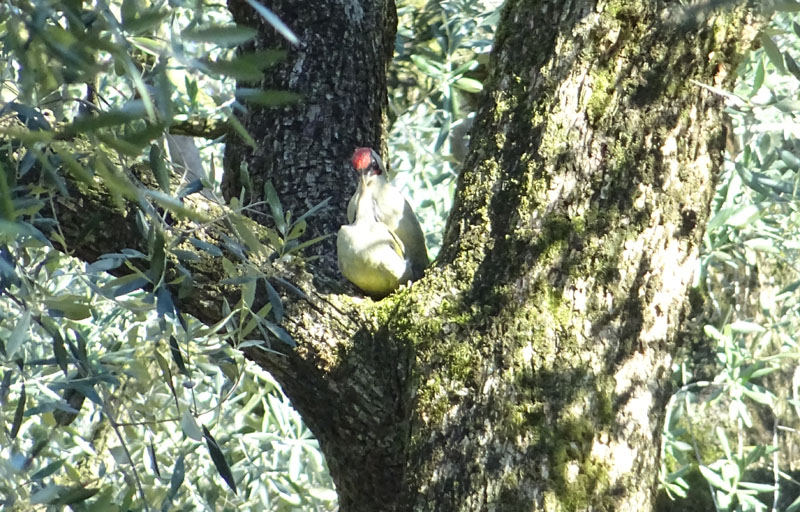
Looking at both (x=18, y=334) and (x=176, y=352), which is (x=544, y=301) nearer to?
(x=176, y=352)

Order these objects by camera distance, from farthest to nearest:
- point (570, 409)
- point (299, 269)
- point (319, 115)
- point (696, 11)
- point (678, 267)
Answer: point (319, 115)
point (299, 269)
point (678, 267)
point (570, 409)
point (696, 11)

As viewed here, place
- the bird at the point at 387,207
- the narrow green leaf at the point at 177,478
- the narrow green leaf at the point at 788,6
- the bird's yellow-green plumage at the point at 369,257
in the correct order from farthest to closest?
1. the bird at the point at 387,207
2. the bird's yellow-green plumage at the point at 369,257
3. the narrow green leaf at the point at 177,478
4. the narrow green leaf at the point at 788,6

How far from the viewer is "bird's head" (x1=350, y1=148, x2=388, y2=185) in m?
2.85

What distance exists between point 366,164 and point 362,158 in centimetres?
3

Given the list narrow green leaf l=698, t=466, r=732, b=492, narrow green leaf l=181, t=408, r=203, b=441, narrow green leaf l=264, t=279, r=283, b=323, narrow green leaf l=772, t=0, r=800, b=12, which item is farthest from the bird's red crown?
narrow green leaf l=772, t=0, r=800, b=12

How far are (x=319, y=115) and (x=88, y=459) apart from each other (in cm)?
211

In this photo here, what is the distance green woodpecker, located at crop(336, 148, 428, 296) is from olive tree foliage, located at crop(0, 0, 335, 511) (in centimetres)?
29

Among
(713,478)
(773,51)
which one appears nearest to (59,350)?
(773,51)

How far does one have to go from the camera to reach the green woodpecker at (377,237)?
2629 millimetres

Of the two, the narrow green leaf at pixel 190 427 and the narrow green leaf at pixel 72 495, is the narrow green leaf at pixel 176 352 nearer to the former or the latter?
the narrow green leaf at pixel 190 427

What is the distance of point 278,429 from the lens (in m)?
4.11

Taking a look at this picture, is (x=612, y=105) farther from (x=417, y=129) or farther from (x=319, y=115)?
(x=417, y=129)

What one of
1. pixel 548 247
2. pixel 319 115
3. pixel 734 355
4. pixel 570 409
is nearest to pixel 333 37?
pixel 319 115

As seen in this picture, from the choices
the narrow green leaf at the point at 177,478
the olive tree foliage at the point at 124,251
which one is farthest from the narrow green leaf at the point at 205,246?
the narrow green leaf at the point at 177,478
